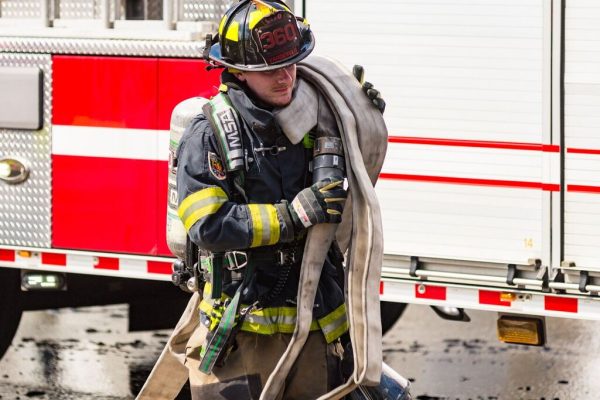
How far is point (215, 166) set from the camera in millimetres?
4246

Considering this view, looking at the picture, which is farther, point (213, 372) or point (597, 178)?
point (597, 178)

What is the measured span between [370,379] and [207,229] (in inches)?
27.1

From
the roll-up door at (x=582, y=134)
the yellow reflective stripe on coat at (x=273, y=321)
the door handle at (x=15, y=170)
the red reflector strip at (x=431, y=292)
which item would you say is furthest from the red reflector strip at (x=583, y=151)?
the door handle at (x=15, y=170)

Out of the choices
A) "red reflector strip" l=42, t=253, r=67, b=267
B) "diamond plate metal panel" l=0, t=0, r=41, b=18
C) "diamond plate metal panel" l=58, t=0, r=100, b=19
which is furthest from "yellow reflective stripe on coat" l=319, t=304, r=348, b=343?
"diamond plate metal panel" l=0, t=0, r=41, b=18

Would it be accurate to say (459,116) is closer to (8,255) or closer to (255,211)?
(255,211)

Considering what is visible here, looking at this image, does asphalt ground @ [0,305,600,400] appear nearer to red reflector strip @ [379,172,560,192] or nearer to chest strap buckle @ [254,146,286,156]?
red reflector strip @ [379,172,560,192]

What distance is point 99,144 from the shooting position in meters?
6.43

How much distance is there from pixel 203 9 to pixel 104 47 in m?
0.48

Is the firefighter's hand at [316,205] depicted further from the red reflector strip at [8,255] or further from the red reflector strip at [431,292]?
the red reflector strip at [8,255]

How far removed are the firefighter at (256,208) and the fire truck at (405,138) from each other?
150 cm

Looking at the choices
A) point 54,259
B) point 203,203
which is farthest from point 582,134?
point 54,259

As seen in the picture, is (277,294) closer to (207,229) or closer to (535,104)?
(207,229)

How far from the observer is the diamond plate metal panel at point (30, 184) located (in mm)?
6480

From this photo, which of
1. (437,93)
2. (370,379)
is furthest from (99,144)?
(370,379)
